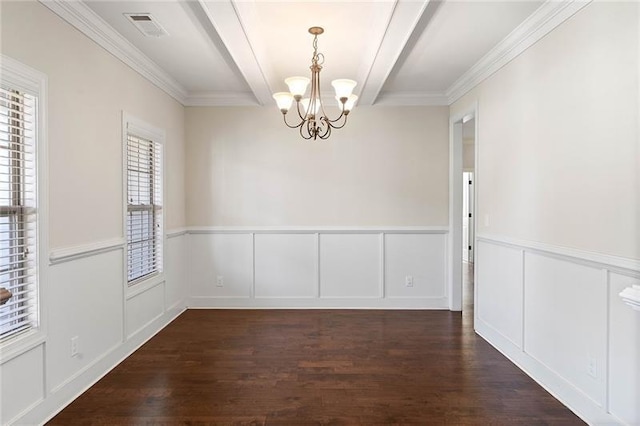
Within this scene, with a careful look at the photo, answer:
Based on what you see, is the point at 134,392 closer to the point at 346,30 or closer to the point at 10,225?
the point at 10,225

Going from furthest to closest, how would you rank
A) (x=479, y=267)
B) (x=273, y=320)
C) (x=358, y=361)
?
(x=273, y=320) < (x=479, y=267) < (x=358, y=361)

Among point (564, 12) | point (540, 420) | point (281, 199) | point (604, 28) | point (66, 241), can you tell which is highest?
point (564, 12)

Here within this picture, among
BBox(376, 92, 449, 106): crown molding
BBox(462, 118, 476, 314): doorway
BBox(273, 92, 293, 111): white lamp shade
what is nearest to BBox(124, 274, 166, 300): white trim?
BBox(273, 92, 293, 111): white lamp shade

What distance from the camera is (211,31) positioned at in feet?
9.09

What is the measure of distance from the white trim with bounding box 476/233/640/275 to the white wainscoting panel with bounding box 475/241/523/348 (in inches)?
3.5

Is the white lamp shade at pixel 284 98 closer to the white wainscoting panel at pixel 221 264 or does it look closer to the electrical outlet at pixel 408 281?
the white wainscoting panel at pixel 221 264

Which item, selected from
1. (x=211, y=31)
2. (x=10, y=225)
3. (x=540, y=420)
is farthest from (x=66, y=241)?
(x=540, y=420)

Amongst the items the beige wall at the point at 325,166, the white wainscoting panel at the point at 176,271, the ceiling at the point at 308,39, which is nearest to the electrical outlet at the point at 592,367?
the ceiling at the point at 308,39

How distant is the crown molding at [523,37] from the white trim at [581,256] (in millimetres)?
1506

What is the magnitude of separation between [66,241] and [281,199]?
2551 millimetres

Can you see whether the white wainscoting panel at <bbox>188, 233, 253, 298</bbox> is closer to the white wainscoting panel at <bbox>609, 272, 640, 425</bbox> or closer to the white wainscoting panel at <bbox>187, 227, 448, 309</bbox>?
the white wainscoting panel at <bbox>187, 227, 448, 309</bbox>

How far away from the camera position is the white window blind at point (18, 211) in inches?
79.6

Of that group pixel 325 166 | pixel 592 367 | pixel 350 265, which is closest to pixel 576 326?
pixel 592 367

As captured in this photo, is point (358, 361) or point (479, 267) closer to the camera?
point (358, 361)
